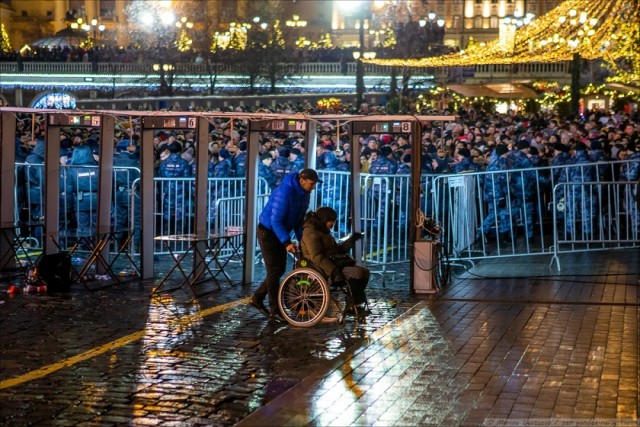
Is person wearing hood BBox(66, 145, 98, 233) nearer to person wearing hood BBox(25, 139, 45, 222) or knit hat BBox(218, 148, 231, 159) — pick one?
person wearing hood BBox(25, 139, 45, 222)

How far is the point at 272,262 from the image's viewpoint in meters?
12.0

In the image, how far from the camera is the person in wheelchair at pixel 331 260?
37.7 feet

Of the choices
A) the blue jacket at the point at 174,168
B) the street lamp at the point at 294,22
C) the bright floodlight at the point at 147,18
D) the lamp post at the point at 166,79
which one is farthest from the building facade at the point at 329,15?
the blue jacket at the point at 174,168

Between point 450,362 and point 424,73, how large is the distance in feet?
179

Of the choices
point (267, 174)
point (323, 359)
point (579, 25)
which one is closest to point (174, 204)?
point (267, 174)

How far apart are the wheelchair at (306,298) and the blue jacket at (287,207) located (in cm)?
33

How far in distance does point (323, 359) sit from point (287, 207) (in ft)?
7.23

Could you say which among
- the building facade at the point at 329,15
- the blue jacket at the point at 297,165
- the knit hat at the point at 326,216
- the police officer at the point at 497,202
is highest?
the building facade at the point at 329,15

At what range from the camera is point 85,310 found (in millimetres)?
12516

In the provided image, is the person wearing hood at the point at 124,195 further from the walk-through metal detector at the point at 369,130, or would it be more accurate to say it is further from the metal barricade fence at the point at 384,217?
the walk-through metal detector at the point at 369,130

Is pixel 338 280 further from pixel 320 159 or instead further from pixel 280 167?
pixel 320 159

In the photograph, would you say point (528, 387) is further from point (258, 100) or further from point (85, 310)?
point (258, 100)

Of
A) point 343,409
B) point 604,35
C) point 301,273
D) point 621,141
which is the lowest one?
point 343,409

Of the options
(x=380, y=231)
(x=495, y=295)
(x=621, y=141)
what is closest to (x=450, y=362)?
(x=495, y=295)
